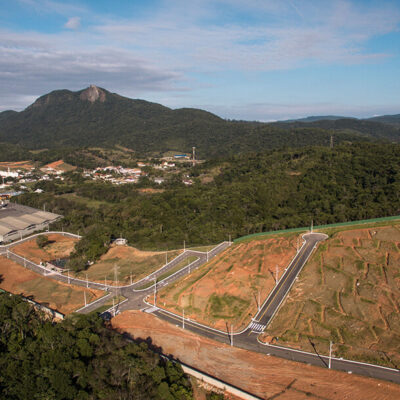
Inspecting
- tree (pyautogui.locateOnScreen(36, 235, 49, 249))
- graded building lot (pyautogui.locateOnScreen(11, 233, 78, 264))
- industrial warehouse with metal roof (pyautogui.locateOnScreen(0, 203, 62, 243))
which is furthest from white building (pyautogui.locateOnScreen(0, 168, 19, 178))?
tree (pyautogui.locateOnScreen(36, 235, 49, 249))

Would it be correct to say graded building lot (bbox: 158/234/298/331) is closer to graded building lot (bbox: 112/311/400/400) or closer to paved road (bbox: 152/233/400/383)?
paved road (bbox: 152/233/400/383)

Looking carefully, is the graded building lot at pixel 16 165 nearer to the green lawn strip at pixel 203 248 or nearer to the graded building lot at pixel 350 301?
the green lawn strip at pixel 203 248

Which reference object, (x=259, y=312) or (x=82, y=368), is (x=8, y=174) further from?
(x=82, y=368)

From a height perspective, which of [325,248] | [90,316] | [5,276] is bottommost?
[5,276]

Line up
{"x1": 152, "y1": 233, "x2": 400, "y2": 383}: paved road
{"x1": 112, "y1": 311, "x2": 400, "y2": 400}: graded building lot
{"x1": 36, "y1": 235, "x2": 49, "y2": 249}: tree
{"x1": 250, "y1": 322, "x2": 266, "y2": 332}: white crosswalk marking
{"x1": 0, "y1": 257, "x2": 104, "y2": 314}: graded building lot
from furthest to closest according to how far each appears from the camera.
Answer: {"x1": 36, "y1": 235, "x2": 49, "y2": 249}: tree → {"x1": 0, "y1": 257, "x2": 104, "y2": 314}: graded building lot → {"x1": 250, "y1": 322, "x2": 266, "y2": 332}: white crosswalk marking → {"x1": 152, "y1": 233, "x2": 400, "y2": 383}: paved road → {"x1": 112, "y1": 311, "x2": 400, "y2": 400}: graded building lot

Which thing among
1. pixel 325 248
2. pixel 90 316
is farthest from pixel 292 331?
pixel 90 316

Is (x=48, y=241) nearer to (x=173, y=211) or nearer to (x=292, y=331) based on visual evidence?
(x=173, y=211)
